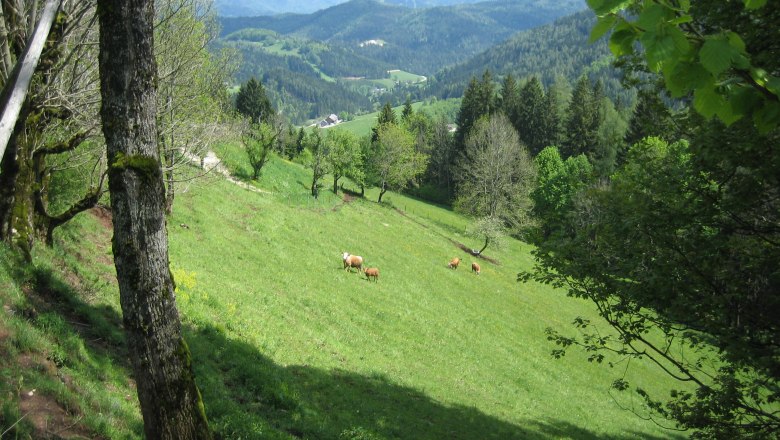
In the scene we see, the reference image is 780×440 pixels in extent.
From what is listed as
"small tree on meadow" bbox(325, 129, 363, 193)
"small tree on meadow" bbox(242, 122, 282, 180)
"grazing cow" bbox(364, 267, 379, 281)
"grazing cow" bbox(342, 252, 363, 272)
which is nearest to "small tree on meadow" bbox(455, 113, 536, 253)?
"small tree on meadow" bbox(325, 129, 363, 193)

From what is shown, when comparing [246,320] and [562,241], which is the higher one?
[562,241]

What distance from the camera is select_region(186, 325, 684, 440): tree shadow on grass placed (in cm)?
988

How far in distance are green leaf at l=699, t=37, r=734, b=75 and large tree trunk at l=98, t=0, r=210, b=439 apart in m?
4.82

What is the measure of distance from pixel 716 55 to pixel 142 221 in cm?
498

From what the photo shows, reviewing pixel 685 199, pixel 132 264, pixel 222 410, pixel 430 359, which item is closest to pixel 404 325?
pixel 430 359

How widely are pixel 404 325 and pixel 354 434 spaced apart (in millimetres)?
12987

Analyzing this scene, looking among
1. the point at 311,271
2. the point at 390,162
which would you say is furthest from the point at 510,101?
the point at 311,271

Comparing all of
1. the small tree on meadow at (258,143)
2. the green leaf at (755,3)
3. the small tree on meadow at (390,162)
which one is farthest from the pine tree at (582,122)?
the green leaf at (755,3)

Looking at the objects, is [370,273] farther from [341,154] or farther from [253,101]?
[253,101]

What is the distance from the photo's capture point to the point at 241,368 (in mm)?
12008

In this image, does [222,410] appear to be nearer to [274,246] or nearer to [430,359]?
[430,359]

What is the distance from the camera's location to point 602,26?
2605 mm

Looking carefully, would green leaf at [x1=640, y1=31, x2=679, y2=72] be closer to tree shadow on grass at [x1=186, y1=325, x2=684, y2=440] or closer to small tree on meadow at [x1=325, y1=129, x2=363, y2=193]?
tree shadow on grass at [x1=186, y1=325, x2=684, y2=440]

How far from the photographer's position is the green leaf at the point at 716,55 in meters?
2.22
